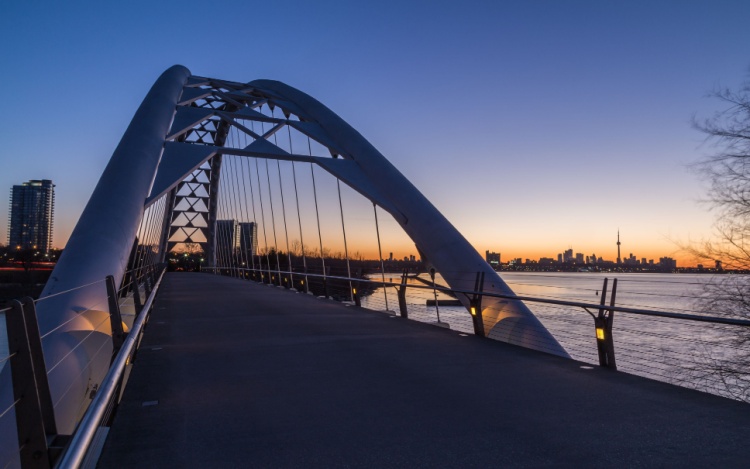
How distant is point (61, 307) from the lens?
6.74 m

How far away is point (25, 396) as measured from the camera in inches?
88.1

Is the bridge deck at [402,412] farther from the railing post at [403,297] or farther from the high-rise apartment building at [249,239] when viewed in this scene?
the high-rise apartment building at [249,239]

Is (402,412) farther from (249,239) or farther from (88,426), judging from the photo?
(249,239)

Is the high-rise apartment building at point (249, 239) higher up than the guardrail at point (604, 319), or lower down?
higher up

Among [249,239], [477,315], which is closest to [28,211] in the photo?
[249,239]

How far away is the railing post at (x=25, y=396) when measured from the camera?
2.23 m

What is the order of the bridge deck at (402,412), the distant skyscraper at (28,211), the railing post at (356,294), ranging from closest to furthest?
the bridge deck at (402,412) → the railing post at (356,294) → the distant skyscraper at (28,211)

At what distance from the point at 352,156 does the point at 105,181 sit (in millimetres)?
7305

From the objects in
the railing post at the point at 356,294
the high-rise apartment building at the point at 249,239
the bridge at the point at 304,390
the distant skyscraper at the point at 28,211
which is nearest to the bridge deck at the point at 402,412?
the bridge at the point at 304,390

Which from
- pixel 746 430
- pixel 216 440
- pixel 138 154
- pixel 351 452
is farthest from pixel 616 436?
pixel 138 154

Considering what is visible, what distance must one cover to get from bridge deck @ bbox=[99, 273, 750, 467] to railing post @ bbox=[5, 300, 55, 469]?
30.8 inches

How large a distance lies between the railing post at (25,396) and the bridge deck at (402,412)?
0.78 meters

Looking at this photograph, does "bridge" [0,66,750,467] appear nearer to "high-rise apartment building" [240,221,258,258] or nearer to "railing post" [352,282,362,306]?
"railing post" [352,282,362,306]

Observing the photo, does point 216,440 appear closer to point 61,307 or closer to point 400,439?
point 400,439
